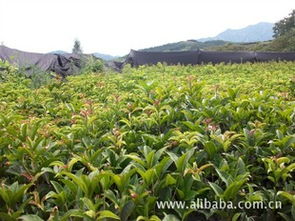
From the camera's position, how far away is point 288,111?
84.6 inches

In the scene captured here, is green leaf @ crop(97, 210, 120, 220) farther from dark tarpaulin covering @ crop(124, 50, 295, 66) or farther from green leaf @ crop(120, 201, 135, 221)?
dark tarpaulin covering @ crop(124, 50, 295, 66)

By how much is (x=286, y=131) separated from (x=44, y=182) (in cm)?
138

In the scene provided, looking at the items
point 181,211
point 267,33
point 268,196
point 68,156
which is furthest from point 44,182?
point 267,33

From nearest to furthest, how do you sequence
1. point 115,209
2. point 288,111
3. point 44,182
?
point 115,209 → point 44,182 → point 288,111

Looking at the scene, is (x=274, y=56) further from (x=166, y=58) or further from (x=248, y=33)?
(x=248, y=33)

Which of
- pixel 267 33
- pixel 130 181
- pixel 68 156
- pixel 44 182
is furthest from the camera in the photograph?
pixel 267 33

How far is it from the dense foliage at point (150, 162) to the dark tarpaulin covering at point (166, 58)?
35.8 feet

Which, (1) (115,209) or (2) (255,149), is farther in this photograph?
(2) (255,149)

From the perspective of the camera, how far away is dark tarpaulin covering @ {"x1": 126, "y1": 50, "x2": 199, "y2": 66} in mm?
13375

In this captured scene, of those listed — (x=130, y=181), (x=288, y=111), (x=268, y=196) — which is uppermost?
(x=288, y=111)

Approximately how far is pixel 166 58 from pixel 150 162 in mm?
12319

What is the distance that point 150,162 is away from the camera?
5.01 feet

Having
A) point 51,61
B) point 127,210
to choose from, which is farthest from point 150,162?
point 51,61

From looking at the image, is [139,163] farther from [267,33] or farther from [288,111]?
[267,33]
